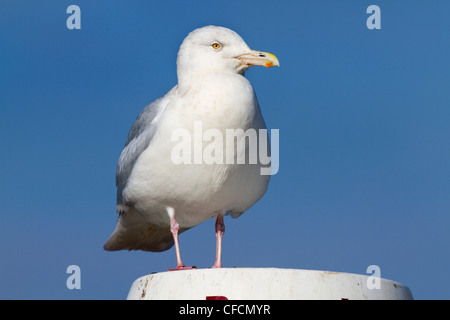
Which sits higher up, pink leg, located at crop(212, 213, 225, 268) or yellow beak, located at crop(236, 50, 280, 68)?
yellow beak, located at crop(236, 50, 280, 68)

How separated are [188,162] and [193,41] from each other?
4.66 feet

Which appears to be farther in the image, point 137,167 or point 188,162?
point 137,167

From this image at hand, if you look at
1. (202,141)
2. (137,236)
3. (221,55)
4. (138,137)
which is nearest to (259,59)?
(221,55)

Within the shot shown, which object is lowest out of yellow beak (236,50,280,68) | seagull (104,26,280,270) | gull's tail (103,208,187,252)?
gull's tail (103,208,187,252)

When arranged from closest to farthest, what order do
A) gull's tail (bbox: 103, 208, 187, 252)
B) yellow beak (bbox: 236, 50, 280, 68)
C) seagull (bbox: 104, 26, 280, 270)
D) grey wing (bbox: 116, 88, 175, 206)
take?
seagull (bbox: 104, 26, 280, 270) < yellow beak (bbox: 236, 50, 280, 68) < grey wing (bbox: 116, 88, 175, 206) < gull's tail (bbox: 103, 208, 187, 252)

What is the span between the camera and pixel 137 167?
331 inches

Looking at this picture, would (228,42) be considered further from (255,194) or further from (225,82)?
(255,194)

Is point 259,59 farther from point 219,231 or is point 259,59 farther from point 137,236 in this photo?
point 137,236

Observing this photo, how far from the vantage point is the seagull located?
7.90 metres

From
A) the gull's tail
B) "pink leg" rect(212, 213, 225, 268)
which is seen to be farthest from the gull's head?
the gull's tail

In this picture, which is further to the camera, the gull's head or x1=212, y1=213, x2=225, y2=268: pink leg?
x1=212, y1=213, x2=225, y2=268: pink leg

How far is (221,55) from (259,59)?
1.36 feet

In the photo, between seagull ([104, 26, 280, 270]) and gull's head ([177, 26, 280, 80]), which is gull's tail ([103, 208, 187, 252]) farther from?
gull's head ([177, 26, 280, 80])
